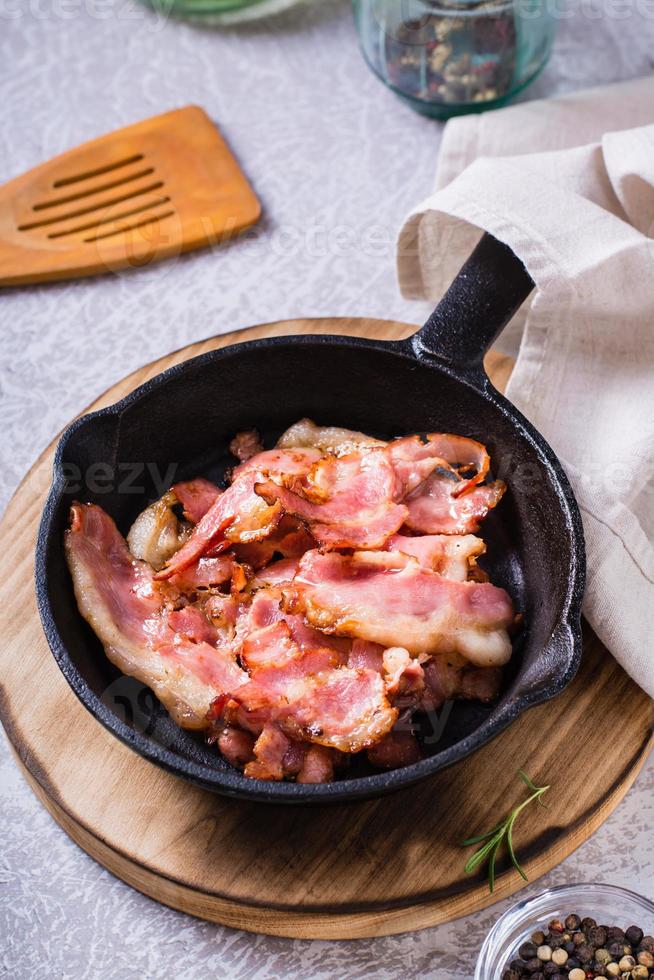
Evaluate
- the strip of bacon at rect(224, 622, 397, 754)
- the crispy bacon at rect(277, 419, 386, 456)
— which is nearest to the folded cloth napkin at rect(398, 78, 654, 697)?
the crispy bacon at rect(277, 419, 386, 456)

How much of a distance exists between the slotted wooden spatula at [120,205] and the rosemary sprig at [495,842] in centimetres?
141

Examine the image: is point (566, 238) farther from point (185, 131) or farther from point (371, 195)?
point (185, 131)

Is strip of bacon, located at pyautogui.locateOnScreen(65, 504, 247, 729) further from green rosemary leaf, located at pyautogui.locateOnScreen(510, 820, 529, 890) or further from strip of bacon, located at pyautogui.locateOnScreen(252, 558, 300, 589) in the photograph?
green rosemary leaf, located at pyautogui.locateOnScreen(510, 820, 529, 890)

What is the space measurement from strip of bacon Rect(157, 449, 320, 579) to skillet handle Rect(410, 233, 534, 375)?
326 millimetres

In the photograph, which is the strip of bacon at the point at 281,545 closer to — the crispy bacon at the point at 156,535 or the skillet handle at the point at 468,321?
the crispy bacon at the point at 156,535

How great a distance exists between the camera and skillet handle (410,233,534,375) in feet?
5.97

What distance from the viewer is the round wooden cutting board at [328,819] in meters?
1.50

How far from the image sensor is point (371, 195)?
2.50 meters

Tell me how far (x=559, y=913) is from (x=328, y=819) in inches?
14.2

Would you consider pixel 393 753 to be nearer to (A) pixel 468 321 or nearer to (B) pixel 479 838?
(B) pixel 479 838

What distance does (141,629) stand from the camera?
1.63 meters

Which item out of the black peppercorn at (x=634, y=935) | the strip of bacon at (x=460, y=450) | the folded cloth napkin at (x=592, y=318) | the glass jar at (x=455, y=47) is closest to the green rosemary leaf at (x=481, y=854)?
the black peppercorn at (x=634, y=935)

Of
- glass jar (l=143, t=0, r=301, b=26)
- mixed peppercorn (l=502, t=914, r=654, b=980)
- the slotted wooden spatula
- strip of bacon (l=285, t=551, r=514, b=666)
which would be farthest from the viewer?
glass jar (l=143, t=0, r=301, b=26)

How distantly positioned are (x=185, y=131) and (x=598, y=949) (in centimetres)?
194
